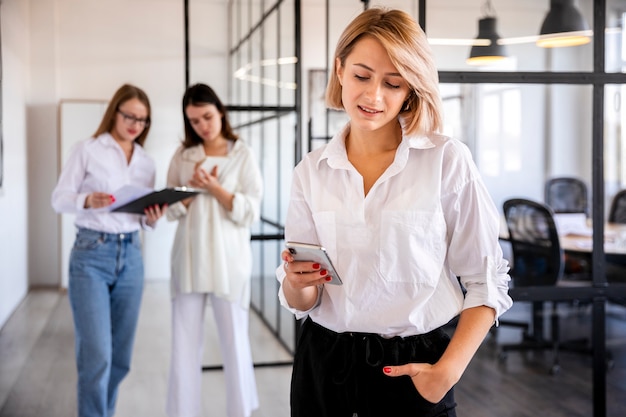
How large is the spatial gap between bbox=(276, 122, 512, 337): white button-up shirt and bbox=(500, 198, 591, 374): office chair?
94.8 inches

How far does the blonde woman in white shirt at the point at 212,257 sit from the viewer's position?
11.2 feet

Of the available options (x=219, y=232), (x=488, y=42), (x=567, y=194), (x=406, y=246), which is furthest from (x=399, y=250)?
(x=567, y=194)

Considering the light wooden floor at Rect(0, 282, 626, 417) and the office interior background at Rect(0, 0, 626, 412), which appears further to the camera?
the light wooden floor at Rect(0, 282, 626, 417)

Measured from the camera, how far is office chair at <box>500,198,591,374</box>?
4117mm

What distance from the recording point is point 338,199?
1532mm

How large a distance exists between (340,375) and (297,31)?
11.0 ft

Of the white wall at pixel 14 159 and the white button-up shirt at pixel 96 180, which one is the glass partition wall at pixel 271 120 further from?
the white wall at pixel 14 159

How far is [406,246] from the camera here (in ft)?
4.79

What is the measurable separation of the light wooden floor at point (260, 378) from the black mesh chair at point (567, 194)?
105cm

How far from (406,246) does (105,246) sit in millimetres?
2107

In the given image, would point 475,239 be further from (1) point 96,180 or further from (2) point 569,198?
(2) point 569,198

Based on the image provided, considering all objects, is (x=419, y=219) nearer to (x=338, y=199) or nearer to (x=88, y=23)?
(x=338, y=199)

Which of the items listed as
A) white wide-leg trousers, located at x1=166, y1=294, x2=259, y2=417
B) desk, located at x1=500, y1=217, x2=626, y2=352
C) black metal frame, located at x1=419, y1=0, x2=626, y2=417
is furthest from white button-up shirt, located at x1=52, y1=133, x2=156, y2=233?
desk, located at x1=500, y1=217, x2=626, y2=352

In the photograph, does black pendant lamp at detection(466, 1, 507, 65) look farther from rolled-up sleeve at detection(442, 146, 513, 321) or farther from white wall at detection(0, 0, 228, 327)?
white wall at detection(0, 0, 228, 327)
